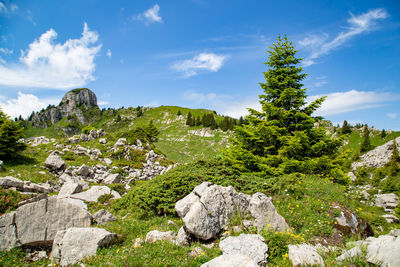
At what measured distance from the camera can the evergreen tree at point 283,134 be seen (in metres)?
13.0

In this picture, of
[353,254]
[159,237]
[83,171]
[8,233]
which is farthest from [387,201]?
[83,171]

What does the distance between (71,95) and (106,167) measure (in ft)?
634

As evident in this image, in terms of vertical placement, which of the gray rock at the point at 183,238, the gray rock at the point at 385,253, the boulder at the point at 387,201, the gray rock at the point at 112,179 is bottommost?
the boulder at the point at 387,201

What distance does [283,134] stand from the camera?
1452 cm

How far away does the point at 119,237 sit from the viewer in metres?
6.89

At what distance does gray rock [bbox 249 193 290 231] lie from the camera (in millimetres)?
6604

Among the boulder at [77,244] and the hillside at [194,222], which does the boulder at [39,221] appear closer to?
the hillside at [194,222]

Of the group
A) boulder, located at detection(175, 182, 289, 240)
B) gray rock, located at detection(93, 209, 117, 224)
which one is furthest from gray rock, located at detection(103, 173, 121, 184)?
boulder, located at detection(175, 182, 289, 240)

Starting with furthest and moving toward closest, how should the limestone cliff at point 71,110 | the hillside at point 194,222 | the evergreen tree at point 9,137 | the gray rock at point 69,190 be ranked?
the limestone cliff at point 71,110 < the evergreen tree at point 9,137 < the gray rock at point 69,190 < the hillside at point 194,222

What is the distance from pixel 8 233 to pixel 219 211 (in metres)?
7.80

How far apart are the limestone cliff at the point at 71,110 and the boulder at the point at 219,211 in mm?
178020

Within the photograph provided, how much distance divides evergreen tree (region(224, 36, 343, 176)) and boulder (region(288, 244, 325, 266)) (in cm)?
770

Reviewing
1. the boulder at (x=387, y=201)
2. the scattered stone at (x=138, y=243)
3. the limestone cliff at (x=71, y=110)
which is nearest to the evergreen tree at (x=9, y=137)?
the scattered stone at (x=138, y=243)

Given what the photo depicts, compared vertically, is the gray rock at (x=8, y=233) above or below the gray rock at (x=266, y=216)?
below
